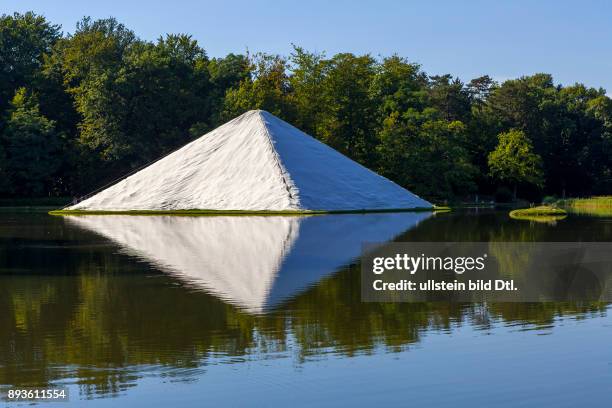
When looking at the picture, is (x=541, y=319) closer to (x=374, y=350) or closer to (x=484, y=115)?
(x=374, y=350)

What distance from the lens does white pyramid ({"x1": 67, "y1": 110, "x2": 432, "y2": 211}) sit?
56.2m

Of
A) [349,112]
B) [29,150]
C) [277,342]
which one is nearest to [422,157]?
[349,112]

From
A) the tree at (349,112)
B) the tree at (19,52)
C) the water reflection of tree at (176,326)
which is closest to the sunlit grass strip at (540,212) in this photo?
the tree at (349,112)

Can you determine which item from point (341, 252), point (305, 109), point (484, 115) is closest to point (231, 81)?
point (305, 109)

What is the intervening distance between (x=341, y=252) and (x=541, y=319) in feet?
37.8

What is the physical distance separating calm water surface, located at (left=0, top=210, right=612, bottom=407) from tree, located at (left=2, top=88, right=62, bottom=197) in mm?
57878

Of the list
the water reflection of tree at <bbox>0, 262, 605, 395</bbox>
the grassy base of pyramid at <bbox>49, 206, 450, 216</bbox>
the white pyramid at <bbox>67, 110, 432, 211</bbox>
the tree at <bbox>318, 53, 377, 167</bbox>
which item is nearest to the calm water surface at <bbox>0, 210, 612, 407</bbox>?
the water reflection of tree at <bbox>0, 262, 605, 395</bbox>

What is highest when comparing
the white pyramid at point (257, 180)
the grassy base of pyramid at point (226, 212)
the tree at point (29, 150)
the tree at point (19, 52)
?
the tree at point (19, 52)

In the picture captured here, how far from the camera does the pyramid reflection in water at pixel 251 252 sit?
16891 mm

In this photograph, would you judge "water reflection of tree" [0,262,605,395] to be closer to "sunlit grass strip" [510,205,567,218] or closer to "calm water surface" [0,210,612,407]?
"calm water surface" [0,210,612,407]

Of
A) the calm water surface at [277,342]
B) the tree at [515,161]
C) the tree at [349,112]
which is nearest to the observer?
the calm water surface at [277,342]

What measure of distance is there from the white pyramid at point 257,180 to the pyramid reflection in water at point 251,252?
52.7 ft

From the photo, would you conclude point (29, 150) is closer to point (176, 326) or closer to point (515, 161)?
point (515, 161)

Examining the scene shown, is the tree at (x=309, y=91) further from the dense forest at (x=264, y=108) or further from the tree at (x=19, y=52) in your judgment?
the tree at (x=19, y=52)
